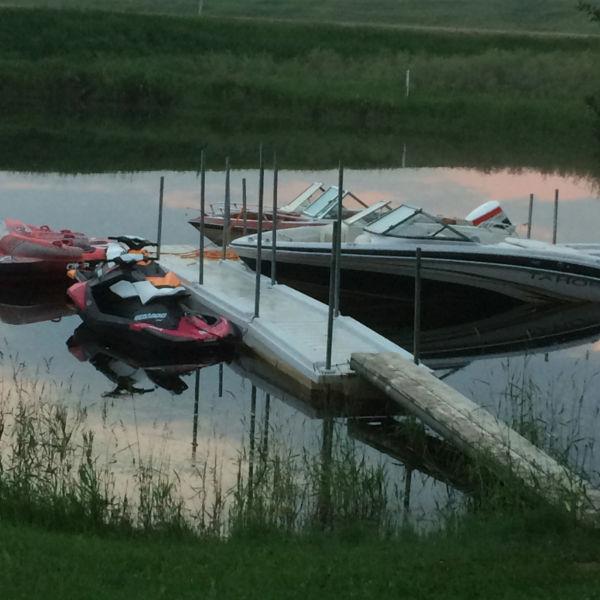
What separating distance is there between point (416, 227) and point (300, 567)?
1304 cm

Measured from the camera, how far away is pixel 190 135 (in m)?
40.3

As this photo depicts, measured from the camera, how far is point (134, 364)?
1644 centimetres

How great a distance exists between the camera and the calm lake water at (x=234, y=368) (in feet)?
41.5

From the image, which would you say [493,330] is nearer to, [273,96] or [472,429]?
[472,429]

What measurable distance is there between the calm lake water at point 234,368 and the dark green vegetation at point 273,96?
16.8 feet

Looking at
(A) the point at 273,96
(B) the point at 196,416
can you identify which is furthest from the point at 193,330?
(A) the point at 273,96

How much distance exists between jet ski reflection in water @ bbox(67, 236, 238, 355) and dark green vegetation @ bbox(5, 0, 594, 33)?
199 feet

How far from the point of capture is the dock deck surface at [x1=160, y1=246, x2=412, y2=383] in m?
15.0

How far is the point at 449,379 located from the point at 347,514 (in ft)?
21.3

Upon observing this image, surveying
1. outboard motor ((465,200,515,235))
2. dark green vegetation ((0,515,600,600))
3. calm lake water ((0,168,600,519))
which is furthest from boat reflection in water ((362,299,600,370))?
dark green vegetation ((0,515,600,600))

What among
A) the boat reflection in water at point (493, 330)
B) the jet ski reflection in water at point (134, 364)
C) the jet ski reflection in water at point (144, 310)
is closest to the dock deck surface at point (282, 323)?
the jet ski reflection in water at point (144, 310)

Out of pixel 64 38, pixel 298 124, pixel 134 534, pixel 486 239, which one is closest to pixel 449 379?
pixel 486 239

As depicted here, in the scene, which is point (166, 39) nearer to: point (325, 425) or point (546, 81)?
point (546, 81)

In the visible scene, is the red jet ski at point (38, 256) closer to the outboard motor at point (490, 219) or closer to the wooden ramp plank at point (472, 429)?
the outboard motor at point (490, 219)
